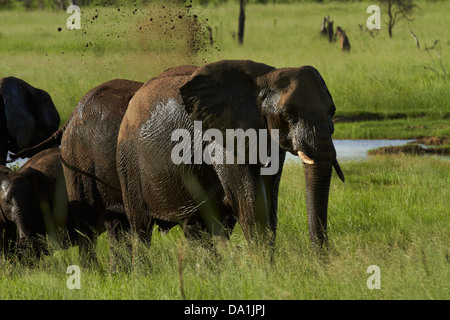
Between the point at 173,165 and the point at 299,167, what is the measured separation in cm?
547

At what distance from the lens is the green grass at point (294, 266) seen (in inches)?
215

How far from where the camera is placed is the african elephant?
215 inches

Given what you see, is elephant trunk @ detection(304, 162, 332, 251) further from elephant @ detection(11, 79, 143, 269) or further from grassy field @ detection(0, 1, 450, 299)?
elephant @ detection(11, 79, 143, 269)

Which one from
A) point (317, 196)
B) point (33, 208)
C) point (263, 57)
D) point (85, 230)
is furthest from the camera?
point (263, 57)

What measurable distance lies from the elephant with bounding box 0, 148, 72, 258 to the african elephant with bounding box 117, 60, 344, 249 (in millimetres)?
1166

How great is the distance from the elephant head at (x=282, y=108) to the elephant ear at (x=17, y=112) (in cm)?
361

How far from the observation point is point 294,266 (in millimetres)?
5941

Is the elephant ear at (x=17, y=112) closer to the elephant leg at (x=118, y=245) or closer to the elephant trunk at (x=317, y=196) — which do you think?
the elephant leg at (x=118, y=245)

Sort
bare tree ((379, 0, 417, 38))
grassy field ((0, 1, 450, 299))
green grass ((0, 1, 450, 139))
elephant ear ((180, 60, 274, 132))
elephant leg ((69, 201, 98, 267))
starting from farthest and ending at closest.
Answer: bare tree ((379, 0, 417, 38))
green grass ((0, 1, 450, 139))
elephant leg ((69, 201, 98, 267))
elephant ear ((180, 60, 274, 132))
grassy field ((0, 1, 450, 299))

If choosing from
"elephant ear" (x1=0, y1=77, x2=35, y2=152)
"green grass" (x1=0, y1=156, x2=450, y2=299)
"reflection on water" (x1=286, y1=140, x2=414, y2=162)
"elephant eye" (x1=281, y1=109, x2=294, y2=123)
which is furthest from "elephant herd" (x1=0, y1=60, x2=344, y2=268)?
"reflection on water" (x1=286, y1=140, x2=414, y2=162)

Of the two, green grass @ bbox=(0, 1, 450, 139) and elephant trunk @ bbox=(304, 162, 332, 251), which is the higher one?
elephant trunk @ bbox=(304, 162, 332, 251)

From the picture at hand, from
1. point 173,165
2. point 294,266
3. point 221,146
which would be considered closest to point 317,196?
point 294,266

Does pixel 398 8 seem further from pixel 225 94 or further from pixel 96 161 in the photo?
pixel 225 94
